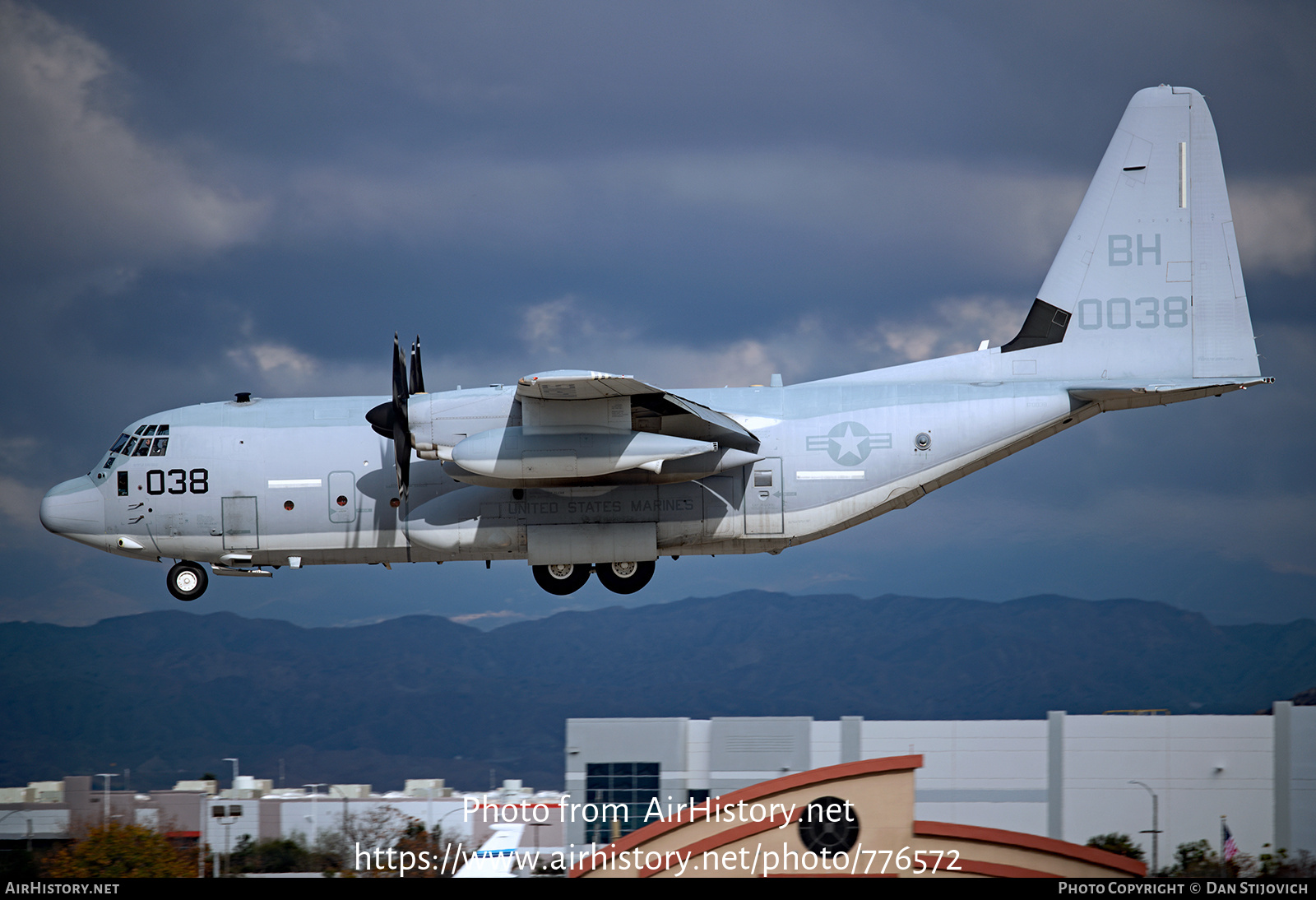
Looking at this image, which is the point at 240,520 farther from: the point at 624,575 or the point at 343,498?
the point at 624,575

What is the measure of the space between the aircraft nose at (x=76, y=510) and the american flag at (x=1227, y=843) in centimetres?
4561

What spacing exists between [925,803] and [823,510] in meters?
40.4

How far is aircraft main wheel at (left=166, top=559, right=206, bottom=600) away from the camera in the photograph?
24750mm

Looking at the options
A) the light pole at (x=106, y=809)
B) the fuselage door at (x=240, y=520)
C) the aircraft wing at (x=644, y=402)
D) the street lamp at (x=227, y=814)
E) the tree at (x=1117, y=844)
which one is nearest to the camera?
the aircraft wing at (x=644, y=402)

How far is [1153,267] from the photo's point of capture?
24.5 metres

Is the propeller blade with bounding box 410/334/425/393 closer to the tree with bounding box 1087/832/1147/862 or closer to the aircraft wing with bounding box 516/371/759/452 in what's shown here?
the aircraft wing with bounding box 516/371/759/452

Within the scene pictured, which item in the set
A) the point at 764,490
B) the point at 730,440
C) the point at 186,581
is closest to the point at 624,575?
the point at 764,490

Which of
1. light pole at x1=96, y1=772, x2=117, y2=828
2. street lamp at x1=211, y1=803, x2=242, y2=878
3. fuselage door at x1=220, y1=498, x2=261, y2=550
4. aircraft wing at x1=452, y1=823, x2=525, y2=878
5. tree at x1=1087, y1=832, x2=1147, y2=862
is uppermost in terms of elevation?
fuselage door at x1=220, y1=498, x2=261, y2=550

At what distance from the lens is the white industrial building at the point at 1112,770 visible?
188ft

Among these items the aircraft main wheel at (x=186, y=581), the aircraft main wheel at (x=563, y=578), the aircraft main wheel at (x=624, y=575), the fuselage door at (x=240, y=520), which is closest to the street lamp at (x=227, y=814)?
the aircraft main wheel at (x=186, y=581)

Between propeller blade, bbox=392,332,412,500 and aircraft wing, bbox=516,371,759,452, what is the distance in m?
2.64

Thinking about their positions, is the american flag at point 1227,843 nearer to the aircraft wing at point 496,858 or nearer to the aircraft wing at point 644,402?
the aircraft wing at point 496,858

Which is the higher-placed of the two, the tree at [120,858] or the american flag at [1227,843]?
the tree at [120,858]

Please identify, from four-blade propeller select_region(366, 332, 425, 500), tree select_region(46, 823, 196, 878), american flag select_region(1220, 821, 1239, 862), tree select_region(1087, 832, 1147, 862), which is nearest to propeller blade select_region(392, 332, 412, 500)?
four-blade propeller select_region(366, 332, 425, 500)
